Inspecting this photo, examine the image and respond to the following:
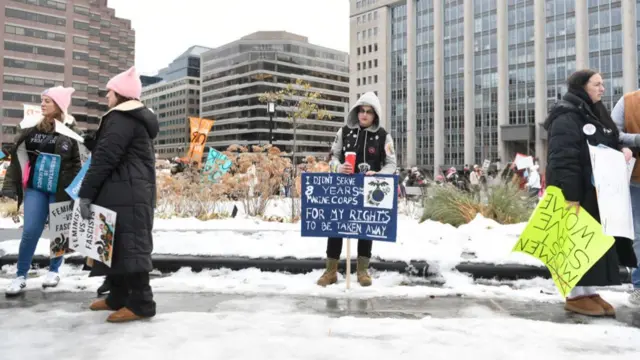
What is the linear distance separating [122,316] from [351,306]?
1.99m

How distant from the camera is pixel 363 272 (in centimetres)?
552

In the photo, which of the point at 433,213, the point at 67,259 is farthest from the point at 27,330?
the point at 433,213

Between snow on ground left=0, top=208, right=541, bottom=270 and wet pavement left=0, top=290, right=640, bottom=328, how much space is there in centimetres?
119

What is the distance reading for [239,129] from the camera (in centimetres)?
13512

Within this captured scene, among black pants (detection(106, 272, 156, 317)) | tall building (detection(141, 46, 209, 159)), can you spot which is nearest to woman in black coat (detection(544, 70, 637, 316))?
black pants (detection(106, 272, 156, 317))

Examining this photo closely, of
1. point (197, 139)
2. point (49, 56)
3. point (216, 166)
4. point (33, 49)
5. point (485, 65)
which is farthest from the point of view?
point (49, 56)

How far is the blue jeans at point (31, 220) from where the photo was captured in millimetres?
5086

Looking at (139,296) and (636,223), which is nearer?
(139,296)

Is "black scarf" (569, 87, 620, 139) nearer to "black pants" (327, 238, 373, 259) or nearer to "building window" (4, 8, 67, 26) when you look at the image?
"black pants" (327, 238, 373, 259)

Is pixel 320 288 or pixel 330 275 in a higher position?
pixel 330 275

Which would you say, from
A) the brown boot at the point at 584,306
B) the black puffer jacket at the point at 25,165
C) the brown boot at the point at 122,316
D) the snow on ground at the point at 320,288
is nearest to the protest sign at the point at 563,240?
the brown boot at the point at 584,306

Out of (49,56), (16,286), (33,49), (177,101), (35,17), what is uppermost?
(35,17)

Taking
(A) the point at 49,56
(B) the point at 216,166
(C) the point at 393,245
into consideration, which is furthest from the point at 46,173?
(A) the point at 49,56

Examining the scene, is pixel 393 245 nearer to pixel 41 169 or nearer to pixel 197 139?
pixel 41 169
